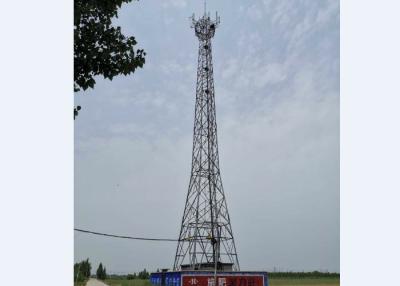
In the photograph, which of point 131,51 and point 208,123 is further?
point 208,123

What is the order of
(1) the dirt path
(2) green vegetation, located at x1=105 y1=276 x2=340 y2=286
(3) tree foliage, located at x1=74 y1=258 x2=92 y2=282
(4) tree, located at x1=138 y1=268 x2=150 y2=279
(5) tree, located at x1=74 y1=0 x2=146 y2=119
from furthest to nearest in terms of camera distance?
(4) tree, located at x1=138 y1=268 x2=150 y2=279
(2) green vegetation, located at x1=105 y1=276 x2=340 y2=286
(1) the dirt path
(3) tree foliage, located at x1=74 y1=258 x2=92 y2=282
(5) tree, located at x1=74 y1=0 x2=146 y2=119

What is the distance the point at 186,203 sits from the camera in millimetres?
5754

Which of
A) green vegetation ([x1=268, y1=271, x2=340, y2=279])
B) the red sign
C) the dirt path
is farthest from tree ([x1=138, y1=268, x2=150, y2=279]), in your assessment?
green vegetation ([x1=268, y1=271, x2=340, y2=279])

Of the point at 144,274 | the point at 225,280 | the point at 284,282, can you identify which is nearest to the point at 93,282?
the point at 144,274

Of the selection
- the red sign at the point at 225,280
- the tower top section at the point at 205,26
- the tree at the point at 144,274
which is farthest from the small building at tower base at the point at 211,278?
the tower top section at the point at 205,26

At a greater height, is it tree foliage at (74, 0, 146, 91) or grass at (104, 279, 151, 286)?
tree foliage at (74, 0, 146, 91)

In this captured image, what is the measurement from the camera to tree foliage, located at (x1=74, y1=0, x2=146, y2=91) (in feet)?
11.9

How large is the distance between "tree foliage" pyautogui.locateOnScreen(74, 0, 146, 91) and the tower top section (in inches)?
82.3

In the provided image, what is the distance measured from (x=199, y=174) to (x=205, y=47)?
1.65m

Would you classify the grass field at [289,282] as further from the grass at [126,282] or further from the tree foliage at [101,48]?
the tree foliage at [101,48]

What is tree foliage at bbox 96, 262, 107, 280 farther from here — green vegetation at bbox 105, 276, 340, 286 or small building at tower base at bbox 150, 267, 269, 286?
small building at tower base at bbox 150, 267, 269, 286
